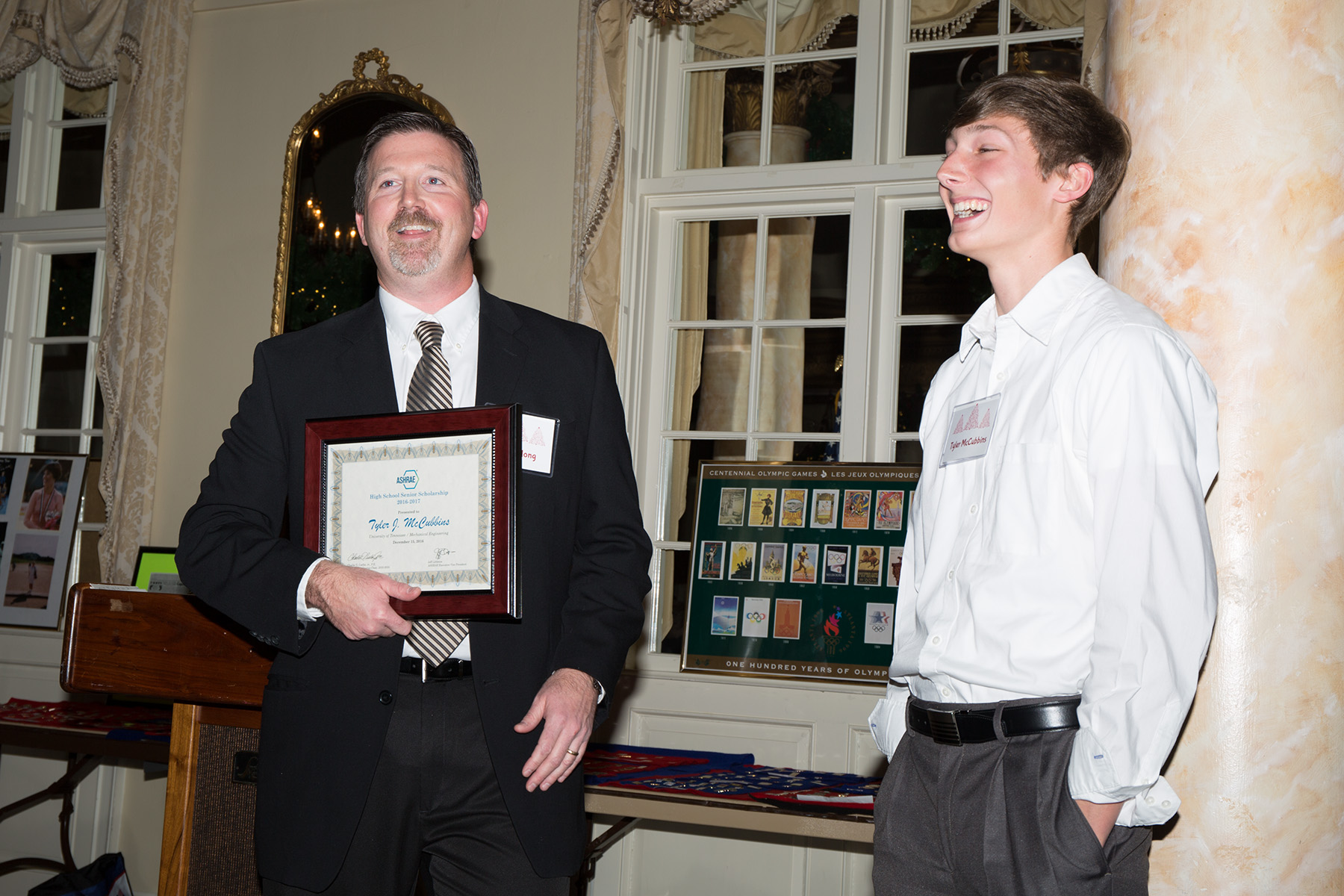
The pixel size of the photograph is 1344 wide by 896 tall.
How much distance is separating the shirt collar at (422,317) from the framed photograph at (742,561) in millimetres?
2469

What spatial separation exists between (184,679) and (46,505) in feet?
11.2

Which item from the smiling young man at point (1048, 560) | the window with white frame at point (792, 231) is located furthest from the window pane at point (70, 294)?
the smiling young man at point (1048, 560)

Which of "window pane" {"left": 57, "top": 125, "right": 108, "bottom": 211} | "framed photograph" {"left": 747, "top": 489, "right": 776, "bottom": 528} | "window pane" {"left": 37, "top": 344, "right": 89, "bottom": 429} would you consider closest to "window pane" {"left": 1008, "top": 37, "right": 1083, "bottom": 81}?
"framed photograph" {"left": 747, "top": 489, "right": 776, "bottom": 528}

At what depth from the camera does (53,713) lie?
427cm

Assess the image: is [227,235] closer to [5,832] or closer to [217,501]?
[5,832]

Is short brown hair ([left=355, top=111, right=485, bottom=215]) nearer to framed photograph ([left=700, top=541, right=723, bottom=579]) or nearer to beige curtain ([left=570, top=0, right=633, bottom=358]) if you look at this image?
beige curtain ([left=570, top=0, right=633, bottom=358])

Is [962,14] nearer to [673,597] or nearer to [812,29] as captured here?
[812,29]

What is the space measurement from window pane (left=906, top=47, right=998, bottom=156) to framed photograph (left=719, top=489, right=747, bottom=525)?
1481mm

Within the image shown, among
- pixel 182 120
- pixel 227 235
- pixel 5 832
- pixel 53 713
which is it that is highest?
pixel 182 120

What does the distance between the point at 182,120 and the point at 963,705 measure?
4737 mm

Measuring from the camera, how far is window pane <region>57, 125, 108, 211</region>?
5.48 m

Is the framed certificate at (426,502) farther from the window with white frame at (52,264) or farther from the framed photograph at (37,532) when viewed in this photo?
the window with white frame at (52,264)

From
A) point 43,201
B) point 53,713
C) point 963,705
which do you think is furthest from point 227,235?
point 963,705

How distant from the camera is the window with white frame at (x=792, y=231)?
4277 mm
